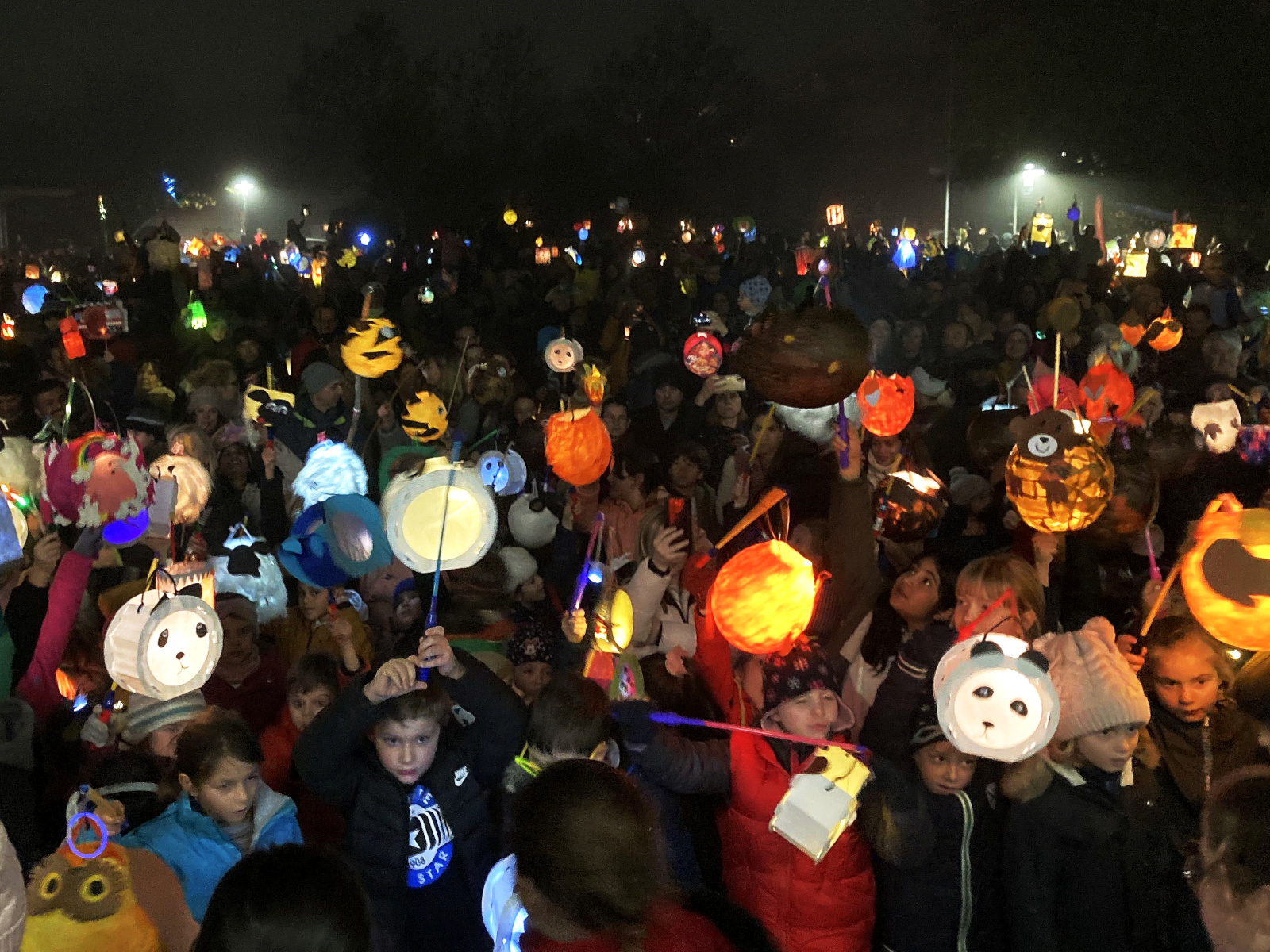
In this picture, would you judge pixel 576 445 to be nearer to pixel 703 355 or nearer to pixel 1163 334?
pixel 703 355

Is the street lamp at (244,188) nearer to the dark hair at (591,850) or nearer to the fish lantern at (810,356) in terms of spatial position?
the fish lantern at (810,356)

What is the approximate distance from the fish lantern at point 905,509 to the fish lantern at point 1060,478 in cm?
61

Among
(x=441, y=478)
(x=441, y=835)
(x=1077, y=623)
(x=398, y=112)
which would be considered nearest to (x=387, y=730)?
(x=441, y=835)

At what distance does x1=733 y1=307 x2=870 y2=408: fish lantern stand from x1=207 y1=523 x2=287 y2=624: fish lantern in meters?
2.28

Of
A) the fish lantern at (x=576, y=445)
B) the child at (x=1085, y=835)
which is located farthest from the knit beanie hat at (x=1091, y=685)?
the fish lantern at (x=576, y=445)

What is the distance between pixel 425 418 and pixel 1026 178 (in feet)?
111

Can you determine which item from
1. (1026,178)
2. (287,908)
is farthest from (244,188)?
(287,908)

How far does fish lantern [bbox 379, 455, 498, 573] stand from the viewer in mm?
Answer: 3107

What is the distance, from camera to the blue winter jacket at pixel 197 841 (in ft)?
9.18

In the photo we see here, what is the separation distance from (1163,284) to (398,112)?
20.8m

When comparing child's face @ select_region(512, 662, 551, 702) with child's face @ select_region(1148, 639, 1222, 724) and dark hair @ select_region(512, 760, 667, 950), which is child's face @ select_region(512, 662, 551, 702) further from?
child's face @ select_region(1148, 639, 1222, 724)

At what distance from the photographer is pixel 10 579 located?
3746 millimetres

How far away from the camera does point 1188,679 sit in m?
3.41

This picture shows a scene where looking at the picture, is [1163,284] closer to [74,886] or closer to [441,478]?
[441,478]
